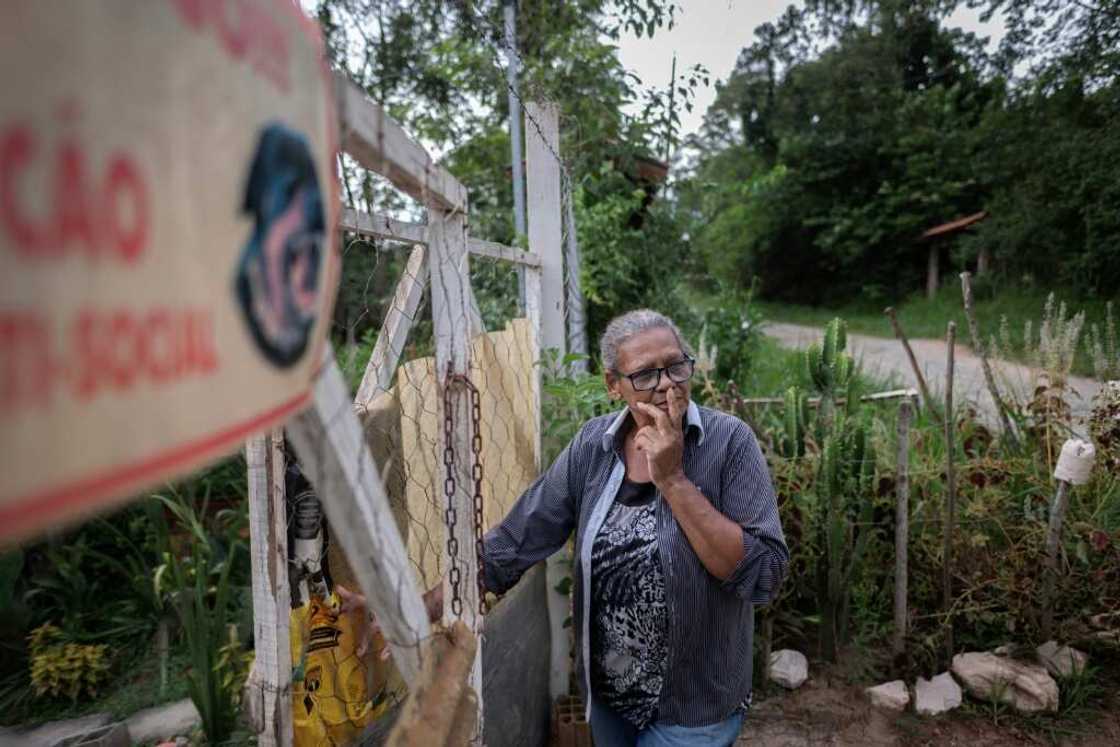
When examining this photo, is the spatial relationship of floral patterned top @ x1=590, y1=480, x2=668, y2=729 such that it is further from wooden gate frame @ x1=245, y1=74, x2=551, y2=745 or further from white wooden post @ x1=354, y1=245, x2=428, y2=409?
white wooden post @ x1=354, y1=245, x2=428, y2=409

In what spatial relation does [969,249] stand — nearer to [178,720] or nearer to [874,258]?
[874,258]

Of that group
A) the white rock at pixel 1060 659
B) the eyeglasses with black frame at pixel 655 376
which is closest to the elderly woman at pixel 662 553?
the eyeglasses with black frame at pixel 655 376

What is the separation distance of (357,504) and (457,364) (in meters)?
0.54

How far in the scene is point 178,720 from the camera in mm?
3066

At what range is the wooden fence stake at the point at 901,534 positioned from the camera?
285 cm

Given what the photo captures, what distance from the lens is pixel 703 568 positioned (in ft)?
5.30

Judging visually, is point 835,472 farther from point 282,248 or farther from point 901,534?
point 282,248

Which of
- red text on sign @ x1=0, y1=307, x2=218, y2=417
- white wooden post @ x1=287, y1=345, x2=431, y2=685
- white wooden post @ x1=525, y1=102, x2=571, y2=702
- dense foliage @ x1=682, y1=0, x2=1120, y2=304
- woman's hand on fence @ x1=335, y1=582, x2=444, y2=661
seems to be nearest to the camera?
red text on sign @ x1=0, y1=307, x2=218, y2=417

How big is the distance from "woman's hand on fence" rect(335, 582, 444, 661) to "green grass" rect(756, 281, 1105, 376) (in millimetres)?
9542

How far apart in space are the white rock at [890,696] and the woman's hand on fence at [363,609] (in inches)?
90.6

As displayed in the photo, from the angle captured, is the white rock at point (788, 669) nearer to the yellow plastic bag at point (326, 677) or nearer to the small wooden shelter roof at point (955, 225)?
the yellow plastic bag at point (326, 677)

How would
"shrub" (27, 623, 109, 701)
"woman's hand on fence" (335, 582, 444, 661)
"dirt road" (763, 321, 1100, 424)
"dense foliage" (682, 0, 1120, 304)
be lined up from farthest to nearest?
"dense foliage" (682, 0, 1120, 304) → "dirt road" (763, 321, 1100, 424) → "shrub" (27, 623, 109, 701) → "woman's hand on fence" (335, 582, 444, 661)

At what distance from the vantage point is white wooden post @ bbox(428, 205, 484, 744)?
1.21m

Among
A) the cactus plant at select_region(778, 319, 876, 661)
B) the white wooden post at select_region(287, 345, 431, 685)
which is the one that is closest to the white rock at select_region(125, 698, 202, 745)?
the white wooden post at select_region(287, 345, 431, 685)
